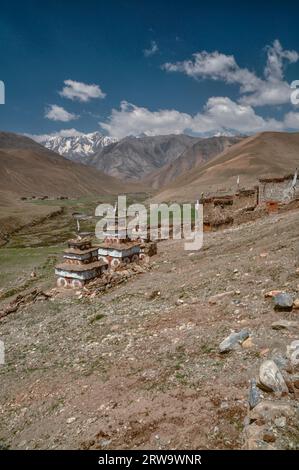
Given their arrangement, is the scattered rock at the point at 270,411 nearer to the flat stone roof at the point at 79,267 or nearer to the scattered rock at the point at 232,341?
the scattered rock at the point at 232,341

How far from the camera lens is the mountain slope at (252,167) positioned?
71.7 metres

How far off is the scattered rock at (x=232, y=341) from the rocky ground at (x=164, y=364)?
21mm

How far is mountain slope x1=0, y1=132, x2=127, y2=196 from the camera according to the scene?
127 meters

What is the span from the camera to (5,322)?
13969mm

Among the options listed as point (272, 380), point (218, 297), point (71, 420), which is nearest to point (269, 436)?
point (272, 380)

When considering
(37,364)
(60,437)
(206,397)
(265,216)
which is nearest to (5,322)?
(37,364)

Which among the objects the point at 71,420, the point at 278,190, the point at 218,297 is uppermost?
the point at 278,190

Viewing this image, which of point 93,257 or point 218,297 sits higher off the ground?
point 218,297

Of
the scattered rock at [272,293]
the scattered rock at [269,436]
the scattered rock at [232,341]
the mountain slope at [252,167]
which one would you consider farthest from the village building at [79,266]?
the mountain slope at [252,167]

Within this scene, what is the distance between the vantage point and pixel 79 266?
17203 millimetres

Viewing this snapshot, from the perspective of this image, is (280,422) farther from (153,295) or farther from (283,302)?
(153,295)

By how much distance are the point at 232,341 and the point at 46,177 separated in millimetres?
145077

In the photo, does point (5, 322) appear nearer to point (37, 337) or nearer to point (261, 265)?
point (37, 337)

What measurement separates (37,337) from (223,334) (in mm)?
6083
